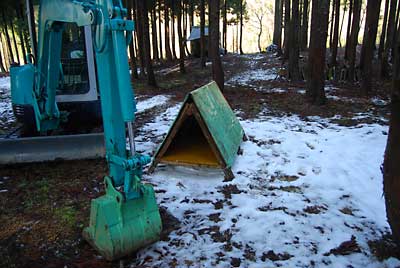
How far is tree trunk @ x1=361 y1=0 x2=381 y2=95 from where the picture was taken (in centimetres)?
995

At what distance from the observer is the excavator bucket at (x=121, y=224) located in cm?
327

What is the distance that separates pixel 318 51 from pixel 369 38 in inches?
86.4

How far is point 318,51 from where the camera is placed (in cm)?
932

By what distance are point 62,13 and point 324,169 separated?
14.6ft

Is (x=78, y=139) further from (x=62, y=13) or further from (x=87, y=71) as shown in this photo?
(x=62, y=13)

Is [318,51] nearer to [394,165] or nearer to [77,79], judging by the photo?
[77,79]

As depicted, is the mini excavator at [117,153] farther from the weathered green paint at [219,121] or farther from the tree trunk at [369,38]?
the tree trunk at [369,38]

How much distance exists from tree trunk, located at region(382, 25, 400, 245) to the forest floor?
415 millimetres

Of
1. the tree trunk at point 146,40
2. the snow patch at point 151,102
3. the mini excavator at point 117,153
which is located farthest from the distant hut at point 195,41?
the mini excavator at point 117,153

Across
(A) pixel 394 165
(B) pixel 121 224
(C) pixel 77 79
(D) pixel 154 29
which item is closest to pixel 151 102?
(C) pixel 77 79

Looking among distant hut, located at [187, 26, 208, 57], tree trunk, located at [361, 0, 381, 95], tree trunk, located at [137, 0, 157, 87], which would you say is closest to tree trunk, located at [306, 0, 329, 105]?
tree trunk, located at [361, 0, 381, 95]

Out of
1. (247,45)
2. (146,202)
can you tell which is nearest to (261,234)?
(146,202)

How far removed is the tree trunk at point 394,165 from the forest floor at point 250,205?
0.41 metres

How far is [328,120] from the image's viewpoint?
8.20m
